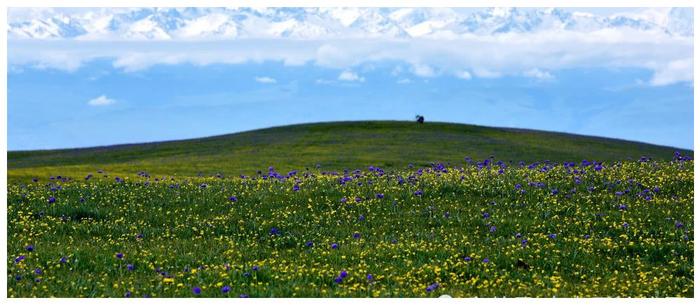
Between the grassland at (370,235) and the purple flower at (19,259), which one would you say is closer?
the grassland at (370,235)

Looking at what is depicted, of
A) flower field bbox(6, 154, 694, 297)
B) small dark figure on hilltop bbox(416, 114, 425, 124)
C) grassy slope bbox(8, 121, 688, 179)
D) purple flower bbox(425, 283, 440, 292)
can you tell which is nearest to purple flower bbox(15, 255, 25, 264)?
flower field bbox(6, 154, 694, 297)

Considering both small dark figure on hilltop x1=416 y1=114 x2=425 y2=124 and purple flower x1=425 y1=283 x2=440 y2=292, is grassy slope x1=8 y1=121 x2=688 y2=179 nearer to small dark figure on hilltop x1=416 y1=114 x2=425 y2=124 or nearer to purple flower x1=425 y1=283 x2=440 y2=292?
small dark figure on hilltop x1=416 y1=114 x2=425 y2=124

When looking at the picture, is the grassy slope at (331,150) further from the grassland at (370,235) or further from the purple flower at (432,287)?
the purple flower at (432,287)

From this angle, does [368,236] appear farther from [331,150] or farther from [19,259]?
[331,150]

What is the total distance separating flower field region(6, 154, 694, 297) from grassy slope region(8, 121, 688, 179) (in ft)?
70.6

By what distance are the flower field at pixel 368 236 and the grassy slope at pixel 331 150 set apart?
21.5 metres

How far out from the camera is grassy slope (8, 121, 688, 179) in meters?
45.2

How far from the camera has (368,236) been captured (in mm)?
16172

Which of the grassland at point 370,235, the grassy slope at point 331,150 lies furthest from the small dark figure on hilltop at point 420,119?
the grassland at point 370,235

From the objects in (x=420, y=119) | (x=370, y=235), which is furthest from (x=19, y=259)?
(x=420, y=119)

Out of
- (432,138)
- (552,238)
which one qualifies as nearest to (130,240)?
(552,238)

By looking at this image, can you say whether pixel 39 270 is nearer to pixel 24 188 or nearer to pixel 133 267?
pixel 133 267

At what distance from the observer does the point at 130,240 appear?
1634cm

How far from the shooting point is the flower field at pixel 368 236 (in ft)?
42.5
